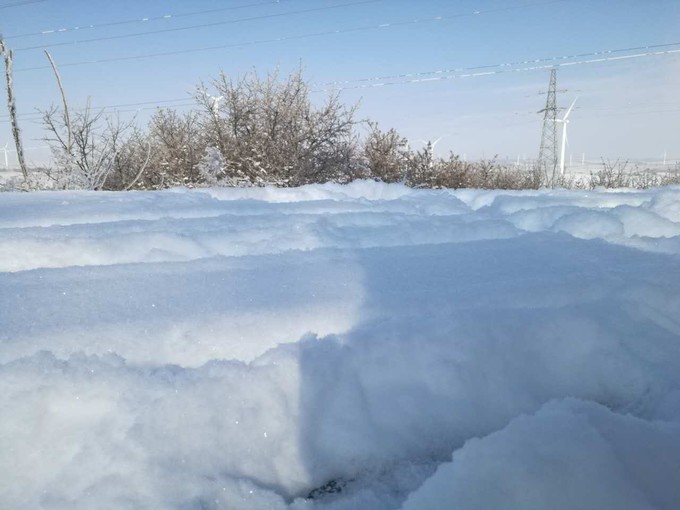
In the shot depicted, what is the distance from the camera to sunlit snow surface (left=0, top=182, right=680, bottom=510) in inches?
28.6

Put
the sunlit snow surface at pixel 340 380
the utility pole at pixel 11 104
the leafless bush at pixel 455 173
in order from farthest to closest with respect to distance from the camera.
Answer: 1. the utility pole at pixel 11 104
2. the leafless bush at pixel 455 173
3. the sunlit snow surface at pixel 340 380

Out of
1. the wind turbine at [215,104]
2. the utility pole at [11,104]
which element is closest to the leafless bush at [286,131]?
the wind turbine at [215,104]

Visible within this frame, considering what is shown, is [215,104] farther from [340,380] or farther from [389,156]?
[340,380]

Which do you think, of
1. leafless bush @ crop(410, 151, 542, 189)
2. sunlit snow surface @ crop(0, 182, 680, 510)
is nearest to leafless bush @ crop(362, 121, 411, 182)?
leafless bush @ crop(410, 151, 542, 189)

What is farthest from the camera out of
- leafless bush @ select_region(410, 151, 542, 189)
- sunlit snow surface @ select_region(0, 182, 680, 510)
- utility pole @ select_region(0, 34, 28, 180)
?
utility pole @ select_region(0, 34, 28, 180)

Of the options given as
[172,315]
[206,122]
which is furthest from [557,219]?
[206,122]

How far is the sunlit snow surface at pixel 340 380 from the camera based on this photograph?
28.6 inches

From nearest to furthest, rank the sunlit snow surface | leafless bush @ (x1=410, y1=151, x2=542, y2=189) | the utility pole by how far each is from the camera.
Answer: the sunlit snow surface < leafless bush @ (x1=410, y1=151, x2=542, y2=189) < the utility pole

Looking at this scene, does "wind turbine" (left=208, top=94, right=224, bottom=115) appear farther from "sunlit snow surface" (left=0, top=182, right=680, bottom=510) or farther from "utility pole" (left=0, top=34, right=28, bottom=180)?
"sunlit snow surface" (left=0, top=182, right=680, bottom=510)

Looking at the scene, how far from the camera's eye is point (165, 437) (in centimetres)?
81

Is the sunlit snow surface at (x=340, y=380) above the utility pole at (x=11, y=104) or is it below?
below

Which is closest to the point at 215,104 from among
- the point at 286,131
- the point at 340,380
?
the point at 286,131

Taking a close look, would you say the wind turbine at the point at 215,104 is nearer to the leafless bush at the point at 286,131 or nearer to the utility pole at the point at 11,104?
the leafless bush at the point at 286,131

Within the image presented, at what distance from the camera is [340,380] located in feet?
3.14
